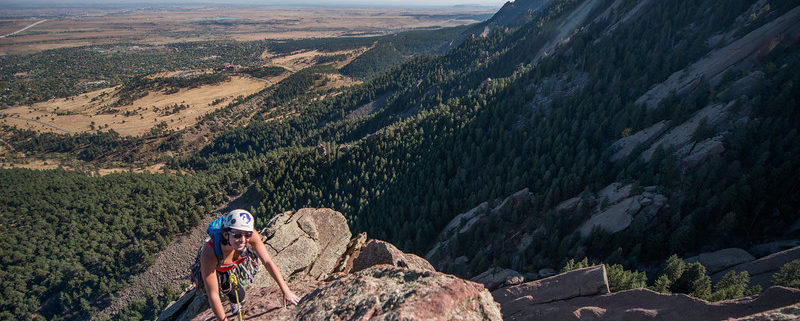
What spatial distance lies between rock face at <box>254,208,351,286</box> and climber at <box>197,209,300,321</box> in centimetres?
1005

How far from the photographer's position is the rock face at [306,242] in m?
24.7

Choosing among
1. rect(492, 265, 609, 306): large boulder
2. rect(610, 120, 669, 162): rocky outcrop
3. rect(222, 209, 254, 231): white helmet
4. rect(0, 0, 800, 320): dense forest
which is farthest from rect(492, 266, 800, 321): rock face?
rect(610, 120, 669, 162): rocky outcrop


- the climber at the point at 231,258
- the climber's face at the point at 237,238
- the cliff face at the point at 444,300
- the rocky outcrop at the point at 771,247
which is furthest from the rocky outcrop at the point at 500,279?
the climber's face at the point at 237,238

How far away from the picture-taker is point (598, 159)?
176 feet

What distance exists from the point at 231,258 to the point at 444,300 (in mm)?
8656

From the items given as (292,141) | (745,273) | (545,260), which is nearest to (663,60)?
(545,260)

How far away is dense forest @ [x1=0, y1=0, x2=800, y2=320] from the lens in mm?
32031

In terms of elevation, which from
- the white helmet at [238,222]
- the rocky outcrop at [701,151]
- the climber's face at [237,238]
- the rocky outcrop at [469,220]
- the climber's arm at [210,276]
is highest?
the white helmet at [238,222]

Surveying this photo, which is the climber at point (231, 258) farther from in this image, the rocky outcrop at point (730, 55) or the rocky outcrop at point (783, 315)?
the rocky outcrop at point (730, 55)

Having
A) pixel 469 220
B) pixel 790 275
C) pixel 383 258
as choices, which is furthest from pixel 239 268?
pixel 469 220

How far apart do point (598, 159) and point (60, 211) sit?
15134 centimetres

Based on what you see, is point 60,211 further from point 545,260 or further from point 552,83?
point 552,83

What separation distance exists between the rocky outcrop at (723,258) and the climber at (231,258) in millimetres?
35527

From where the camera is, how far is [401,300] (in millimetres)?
11305
